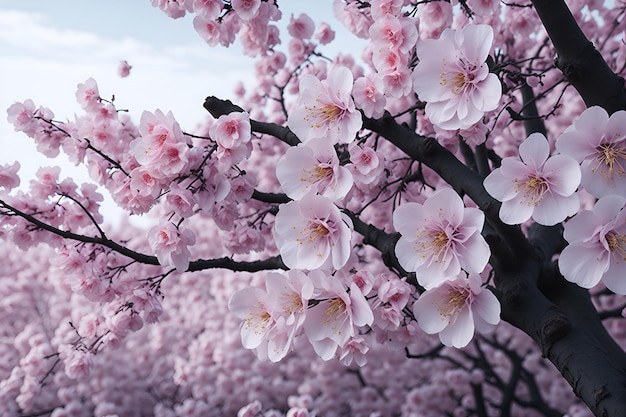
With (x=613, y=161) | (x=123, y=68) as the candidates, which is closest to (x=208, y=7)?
(x=123, y=68)

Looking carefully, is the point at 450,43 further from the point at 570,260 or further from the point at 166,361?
the point at 166,361

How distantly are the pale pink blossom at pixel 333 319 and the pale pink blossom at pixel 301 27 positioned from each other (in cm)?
274

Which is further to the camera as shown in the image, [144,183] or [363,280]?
[144,183]

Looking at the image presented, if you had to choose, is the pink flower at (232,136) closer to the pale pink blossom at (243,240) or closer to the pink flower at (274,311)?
the pink flower at (274,311)

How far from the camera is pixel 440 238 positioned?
178cm

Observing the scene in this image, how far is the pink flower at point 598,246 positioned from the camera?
166 cm

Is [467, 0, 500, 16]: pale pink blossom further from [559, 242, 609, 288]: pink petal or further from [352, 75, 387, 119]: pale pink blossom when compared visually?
[559, 242, 609, 288]: pink petal

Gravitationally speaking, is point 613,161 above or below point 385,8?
below

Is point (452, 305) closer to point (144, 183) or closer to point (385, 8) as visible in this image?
point (385, 8)

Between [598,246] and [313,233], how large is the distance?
0.80 meters

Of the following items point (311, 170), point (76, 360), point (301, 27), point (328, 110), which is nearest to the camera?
point (311, 170)

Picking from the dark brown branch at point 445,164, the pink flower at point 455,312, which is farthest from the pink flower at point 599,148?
the dark brown branch at point 445,164

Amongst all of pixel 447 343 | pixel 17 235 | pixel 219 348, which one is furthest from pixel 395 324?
pixel 219 348

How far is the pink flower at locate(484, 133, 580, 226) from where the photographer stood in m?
1.68
